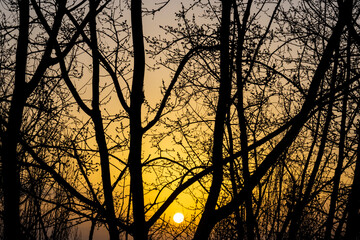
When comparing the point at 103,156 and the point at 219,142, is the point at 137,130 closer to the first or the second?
the point at 219,142

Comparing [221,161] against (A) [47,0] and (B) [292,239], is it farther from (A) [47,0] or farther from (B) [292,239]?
(A) [47,0]

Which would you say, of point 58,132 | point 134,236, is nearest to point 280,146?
point 134,236

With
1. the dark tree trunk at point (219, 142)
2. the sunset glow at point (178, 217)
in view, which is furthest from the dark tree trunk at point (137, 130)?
the sunset glow at point (178, 217)

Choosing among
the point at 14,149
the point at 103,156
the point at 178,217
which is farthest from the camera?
the point at 178,217

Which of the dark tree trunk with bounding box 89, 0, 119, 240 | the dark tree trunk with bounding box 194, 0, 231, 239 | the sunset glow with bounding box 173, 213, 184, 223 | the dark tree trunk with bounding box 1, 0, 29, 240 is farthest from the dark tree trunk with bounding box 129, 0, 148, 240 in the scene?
the sunset glow with bounding box 173, 213, 184, 223

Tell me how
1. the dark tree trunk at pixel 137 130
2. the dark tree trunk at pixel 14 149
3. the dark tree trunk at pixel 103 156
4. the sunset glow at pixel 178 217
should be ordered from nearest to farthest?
1. the dark tree trunk at pixel 14 149
2. the dark tree trunk at pixel 137 130
3. the dark tree trunk at pixel 103 156
4. the sunset glow at pixel 178 217

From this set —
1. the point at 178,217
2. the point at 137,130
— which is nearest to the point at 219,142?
the point at 137,130

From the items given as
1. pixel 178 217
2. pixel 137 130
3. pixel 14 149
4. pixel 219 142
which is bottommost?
Answer: pixel 14 149

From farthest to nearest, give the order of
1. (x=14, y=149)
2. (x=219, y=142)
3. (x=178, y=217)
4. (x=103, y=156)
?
(x=178, y=217)
(x=103, y=156)
(x=219, y=142)
(x=14, y=149)

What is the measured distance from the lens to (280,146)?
14.9 feet

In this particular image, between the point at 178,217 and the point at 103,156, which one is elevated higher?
the point at 178,217

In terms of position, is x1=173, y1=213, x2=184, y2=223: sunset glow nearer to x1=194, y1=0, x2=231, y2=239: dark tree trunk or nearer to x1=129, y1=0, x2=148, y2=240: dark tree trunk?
x1=129, y1=0, x2=148, y2=240: dark tree trunk

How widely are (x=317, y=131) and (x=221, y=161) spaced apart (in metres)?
5.70

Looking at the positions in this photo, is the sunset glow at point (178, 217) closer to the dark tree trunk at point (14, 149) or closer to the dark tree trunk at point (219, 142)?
the dark tree trunk at point (219, 142)
